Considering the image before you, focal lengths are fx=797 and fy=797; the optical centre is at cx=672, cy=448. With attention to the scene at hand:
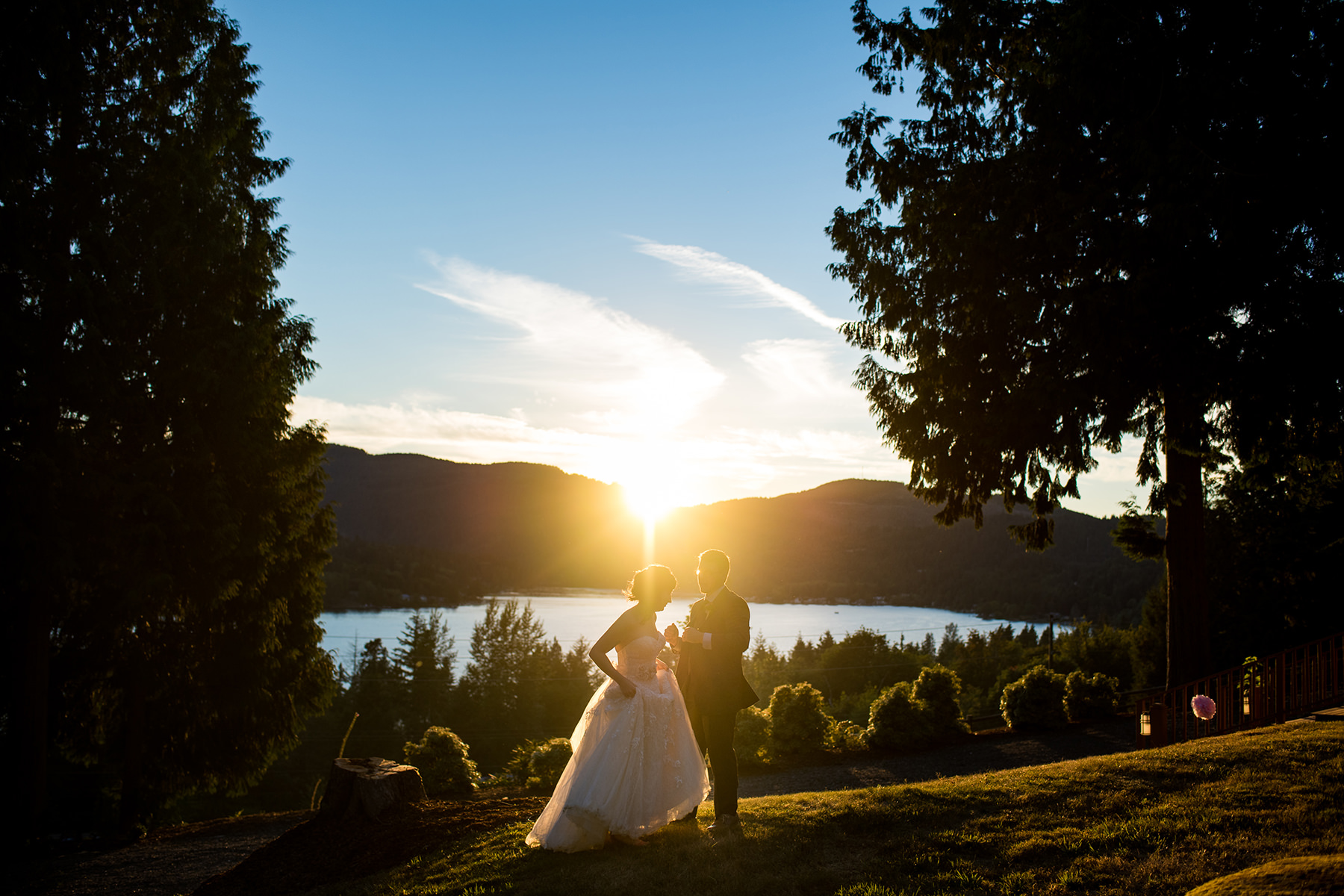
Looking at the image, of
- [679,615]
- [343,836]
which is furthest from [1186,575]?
[679,615]

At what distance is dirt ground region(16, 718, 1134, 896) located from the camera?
6746 millimetres

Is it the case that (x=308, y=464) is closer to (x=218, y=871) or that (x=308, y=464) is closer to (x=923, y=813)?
(x=218, y=871)

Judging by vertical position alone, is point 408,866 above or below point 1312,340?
below

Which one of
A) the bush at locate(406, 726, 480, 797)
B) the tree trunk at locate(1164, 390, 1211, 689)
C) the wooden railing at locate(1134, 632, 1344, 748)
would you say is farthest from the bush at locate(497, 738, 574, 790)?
the tree trunk at locate(1164, 390, 1211, 689)

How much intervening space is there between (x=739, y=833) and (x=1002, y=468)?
8705 mm

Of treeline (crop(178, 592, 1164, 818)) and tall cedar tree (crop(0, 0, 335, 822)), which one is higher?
tall cedar tree (crop(0, 0, 335, 822))

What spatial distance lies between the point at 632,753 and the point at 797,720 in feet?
31.5

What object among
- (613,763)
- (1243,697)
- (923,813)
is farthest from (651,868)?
(1243,697)

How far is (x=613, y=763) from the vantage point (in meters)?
5.09

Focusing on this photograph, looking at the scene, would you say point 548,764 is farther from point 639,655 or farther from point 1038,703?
point 1038,703

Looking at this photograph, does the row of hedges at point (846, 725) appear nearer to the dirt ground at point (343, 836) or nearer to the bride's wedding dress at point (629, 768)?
the dirt ground at point (343, 836)

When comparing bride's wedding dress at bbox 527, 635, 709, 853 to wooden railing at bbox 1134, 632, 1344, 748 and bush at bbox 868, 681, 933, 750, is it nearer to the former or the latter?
wooden railing at bbox 1134, 632, 1344, 748

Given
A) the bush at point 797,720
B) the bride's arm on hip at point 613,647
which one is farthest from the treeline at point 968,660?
the bride's arm on hip at point 613,647

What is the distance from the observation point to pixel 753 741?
13.6 meters
